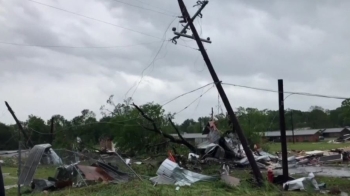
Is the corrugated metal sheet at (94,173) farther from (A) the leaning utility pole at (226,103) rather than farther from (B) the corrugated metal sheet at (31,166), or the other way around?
(A) the leaning utility pole at (226,103)

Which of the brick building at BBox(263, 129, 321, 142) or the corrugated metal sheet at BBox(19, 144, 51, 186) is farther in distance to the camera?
the brick building at BBox(263, 129, 321, 142)

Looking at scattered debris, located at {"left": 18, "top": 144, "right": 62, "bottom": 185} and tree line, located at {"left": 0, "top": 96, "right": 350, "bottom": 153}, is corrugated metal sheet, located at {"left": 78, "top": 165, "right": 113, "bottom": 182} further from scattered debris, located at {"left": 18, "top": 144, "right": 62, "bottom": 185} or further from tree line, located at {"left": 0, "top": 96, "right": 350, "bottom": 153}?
tree line, located at {"left": 0, "top": 96, "right": 350, "bottom": 153}

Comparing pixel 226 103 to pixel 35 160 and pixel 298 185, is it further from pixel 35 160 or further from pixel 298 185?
pixel 35 160

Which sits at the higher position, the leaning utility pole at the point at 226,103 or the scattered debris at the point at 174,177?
the leaning utility pole at the point at 226,103

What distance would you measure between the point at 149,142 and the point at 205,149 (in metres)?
6.98

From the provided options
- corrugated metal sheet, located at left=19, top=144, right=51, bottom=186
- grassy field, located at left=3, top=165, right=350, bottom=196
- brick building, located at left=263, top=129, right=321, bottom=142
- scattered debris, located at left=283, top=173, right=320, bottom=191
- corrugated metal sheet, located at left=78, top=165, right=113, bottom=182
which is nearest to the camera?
grassy field, located at left=3, top=165, right=350, bottom=196

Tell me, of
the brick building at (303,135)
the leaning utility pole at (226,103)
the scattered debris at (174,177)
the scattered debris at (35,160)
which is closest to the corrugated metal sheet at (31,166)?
the scattered debris at (35,160)

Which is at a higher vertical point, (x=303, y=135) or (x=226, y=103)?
(x=303, y=135)

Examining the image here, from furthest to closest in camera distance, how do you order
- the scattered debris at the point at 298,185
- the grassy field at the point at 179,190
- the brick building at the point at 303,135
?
the brick building at the point at 303,135 < the scattered debris at the point at 298,185 < the grassy field at the point at 179,190

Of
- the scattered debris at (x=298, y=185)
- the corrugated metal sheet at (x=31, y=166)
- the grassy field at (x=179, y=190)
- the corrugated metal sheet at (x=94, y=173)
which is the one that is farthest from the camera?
the corrugated metal sheet at (x=94, y=173)


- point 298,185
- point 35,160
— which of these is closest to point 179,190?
point 298,185

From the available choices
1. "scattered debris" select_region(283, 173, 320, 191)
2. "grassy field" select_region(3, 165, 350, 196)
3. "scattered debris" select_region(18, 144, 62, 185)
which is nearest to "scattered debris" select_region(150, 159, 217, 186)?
"grassy field" select_region(3, 165, 350, 196)

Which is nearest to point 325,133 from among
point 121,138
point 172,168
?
point 121,138

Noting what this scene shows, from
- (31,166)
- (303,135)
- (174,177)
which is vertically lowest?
(174,177)
